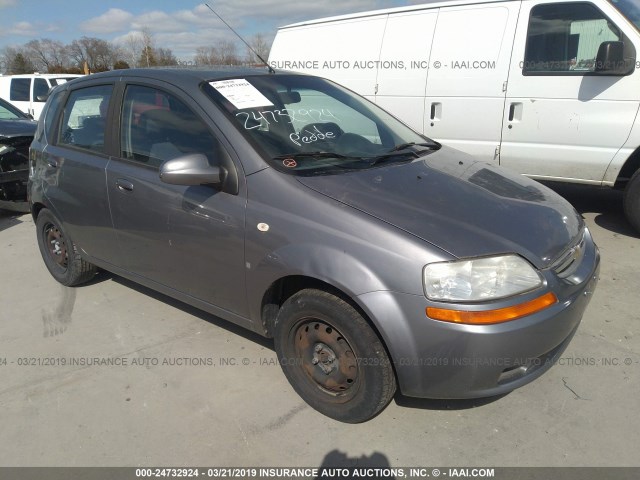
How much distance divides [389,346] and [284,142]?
49.4 inches

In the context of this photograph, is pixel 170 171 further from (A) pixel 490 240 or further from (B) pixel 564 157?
(B) pixel 564 157

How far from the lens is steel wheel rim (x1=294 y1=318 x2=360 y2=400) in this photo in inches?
93.8

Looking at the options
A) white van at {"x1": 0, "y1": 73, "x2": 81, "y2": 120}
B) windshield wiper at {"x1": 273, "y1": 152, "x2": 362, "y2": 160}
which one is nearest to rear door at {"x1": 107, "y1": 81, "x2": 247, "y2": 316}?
windshield wiper at {"x1": 273, "y1": 152, "x2": 362, "y2": 160}

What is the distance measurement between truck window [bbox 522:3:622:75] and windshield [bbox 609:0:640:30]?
0.49 feet

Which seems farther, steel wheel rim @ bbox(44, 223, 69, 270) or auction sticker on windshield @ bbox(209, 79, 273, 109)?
steel wheel rim @ bbox(44, 223, 69, 270)

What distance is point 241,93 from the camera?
291cm

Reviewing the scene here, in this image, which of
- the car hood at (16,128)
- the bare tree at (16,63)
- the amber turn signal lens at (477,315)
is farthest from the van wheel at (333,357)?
the bare tree at (16,63)

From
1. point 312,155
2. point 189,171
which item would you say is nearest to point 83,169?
point 189,171

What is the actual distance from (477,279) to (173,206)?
1708mm

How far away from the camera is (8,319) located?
12.3 ft

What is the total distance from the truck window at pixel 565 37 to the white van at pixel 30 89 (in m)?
11.1

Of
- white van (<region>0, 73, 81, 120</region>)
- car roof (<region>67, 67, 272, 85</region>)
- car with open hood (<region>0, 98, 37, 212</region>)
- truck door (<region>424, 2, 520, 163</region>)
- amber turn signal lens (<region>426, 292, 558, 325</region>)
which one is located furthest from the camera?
white van (<region>0, 73, 81, 120</region>)

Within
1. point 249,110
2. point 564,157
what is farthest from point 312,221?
point 564,157

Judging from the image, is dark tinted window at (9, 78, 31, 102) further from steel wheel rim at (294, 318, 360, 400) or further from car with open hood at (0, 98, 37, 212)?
steel wheel rim at (294, 318, 360, 400)
